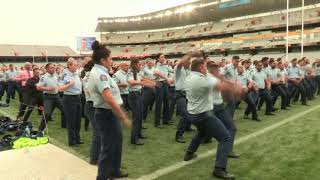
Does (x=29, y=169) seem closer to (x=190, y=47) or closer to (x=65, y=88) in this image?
(x=65, y=88)

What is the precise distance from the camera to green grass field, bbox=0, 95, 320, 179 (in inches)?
205

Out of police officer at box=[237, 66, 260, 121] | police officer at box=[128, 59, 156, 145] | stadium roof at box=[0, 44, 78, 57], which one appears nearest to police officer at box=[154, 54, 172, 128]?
police officer at box=[128, 59, 156, 145]

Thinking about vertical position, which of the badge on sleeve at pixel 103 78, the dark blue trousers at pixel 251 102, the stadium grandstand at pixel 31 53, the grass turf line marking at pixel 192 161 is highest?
the stadium grandstand at pixel 31 53

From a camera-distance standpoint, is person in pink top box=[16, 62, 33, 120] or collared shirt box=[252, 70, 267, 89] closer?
collared shirt box=[252, 70, 267, 89]

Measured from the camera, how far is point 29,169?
571 cm

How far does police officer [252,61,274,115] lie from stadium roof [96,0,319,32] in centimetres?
3086

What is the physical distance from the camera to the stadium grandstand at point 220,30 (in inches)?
1470

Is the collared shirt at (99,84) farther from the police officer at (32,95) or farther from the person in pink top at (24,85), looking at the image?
the person in pink top at (24,85)

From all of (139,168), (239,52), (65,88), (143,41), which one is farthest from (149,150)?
(143,41)

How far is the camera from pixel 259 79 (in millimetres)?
10414

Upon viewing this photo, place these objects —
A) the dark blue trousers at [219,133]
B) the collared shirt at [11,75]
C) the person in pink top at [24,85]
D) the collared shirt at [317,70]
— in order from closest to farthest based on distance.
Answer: the dark blue trousers at [219,133]
the person in pink top at [24,85]
the collared shirt at [317,70]
the collared shirt at [11,75]

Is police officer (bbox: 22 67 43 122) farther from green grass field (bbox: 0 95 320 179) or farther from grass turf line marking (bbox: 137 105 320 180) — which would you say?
grass turf line marking (bbox: 137 105 320 180)

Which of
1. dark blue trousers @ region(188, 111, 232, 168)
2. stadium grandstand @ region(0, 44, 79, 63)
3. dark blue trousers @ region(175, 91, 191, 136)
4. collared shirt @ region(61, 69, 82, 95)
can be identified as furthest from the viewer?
stadium grandstand @ region(0, 44, 79, 63)

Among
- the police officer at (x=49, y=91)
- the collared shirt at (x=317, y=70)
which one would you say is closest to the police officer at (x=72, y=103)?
the police officer at (x=49, y=91)
